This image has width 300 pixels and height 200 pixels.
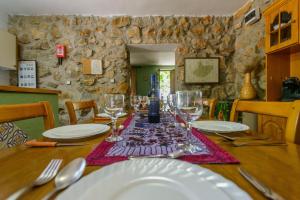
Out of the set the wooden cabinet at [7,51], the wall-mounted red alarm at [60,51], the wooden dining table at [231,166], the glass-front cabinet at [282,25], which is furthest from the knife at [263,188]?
the wooden cabinet at [7,51]

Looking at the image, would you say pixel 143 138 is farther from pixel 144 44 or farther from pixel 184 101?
pixel 144 44

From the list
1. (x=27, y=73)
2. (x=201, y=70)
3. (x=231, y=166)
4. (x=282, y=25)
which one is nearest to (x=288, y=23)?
(x=282, y=25)

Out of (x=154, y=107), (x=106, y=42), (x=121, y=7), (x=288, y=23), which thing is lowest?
(x=154, y=107)

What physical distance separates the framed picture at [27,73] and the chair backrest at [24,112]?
2657 millimetres

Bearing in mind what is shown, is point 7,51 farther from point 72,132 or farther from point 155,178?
point 155,178

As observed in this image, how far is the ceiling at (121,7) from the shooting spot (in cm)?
274

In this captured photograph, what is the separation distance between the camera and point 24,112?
810 mm

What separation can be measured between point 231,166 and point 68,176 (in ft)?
1.11

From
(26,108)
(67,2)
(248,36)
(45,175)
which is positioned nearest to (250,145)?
(45,175)

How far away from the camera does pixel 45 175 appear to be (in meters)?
0.36

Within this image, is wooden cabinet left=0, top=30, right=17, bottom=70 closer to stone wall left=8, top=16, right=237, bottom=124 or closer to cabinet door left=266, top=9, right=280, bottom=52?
stone wall left=8, top=16, right=237, bottom=124

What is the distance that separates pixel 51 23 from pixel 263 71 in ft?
11.2

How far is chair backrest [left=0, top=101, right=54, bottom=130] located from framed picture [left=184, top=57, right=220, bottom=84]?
2576mm

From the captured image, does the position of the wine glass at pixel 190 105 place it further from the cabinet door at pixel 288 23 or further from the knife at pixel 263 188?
the cabinet door at pixel 288 23
